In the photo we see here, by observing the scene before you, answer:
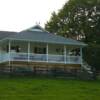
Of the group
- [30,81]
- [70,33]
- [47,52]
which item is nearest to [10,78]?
[30,81]

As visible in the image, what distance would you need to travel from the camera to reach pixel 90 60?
196 ft

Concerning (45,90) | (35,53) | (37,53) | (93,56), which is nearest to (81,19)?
(93,56)

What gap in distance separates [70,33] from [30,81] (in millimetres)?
35084

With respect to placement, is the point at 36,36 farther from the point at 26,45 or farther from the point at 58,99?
the point at 58,99

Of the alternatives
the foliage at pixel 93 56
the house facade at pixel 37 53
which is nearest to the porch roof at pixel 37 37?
the house facade at pixel 37 53

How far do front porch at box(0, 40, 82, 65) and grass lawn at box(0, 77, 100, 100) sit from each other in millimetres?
9329

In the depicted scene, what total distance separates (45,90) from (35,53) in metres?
20.9

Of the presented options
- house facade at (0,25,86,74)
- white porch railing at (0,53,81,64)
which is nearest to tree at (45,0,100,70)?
house facade at (0,25,86,74)

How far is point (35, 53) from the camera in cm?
5706

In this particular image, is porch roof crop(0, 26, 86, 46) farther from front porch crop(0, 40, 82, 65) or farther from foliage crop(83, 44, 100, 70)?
foliage crop(83, 44, 100, 70)

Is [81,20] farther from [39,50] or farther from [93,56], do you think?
[39,50]

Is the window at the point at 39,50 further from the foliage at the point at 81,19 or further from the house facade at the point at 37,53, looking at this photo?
the foliage at the point at 81,19

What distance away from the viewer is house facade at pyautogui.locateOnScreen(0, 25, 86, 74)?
52.0m

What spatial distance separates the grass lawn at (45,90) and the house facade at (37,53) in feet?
24.7
